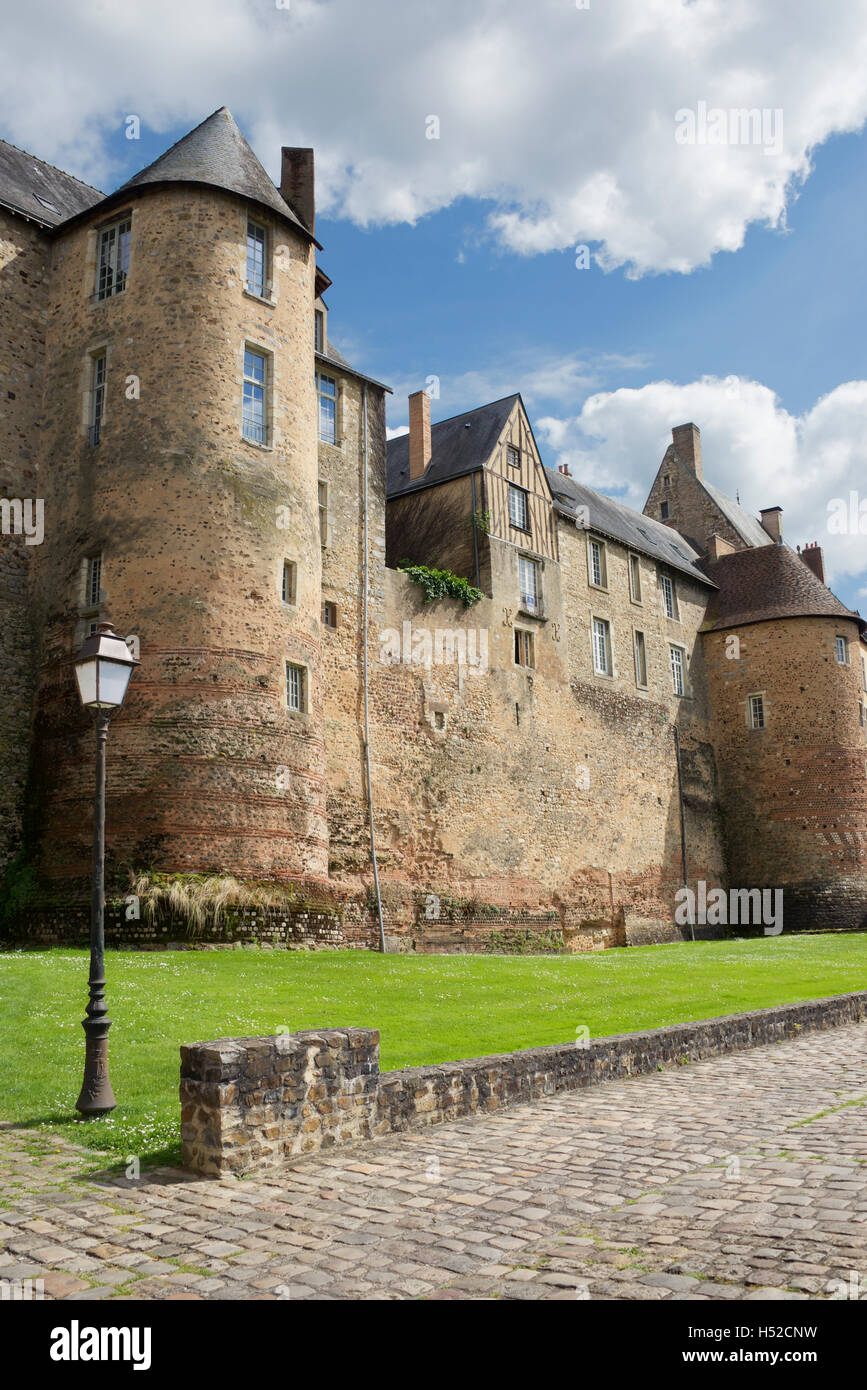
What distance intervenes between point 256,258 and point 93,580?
7365mm

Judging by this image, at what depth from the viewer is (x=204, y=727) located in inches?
721

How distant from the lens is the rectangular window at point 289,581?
2067 centimetres

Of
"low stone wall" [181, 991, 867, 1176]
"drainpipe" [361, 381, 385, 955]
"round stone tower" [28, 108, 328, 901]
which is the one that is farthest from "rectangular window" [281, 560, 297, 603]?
"low stone wall" [181, 991, 867, 1176]

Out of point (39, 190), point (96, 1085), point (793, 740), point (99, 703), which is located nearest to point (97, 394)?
point (39, 190)

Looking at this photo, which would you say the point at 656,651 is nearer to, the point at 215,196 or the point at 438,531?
the point at 438,531

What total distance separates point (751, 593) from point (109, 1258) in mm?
37566

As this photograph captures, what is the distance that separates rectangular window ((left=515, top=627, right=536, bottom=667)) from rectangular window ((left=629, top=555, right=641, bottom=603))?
276 inches

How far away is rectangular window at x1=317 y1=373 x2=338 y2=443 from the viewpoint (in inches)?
980

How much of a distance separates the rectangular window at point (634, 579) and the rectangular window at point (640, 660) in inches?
49.5

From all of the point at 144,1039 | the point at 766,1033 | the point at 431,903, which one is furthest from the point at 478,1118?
the point at 431,903

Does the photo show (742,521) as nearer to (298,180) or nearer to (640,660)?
(640,660)

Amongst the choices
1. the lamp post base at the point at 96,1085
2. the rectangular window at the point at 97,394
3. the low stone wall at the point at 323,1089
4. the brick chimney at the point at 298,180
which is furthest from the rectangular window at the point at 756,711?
the lamp post base at the point at 96,1085

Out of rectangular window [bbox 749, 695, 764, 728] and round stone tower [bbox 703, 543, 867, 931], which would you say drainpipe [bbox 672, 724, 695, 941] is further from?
rectangular window [bbox 749, 695, 764, 728]
